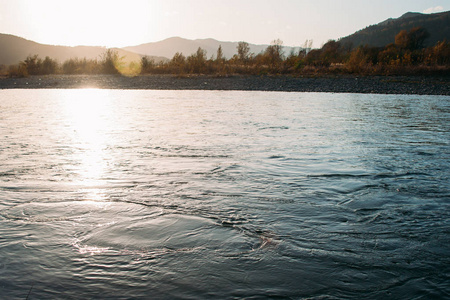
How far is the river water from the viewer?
1.92 metres

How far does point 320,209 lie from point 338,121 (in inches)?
220

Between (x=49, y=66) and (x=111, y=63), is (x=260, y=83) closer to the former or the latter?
(x=111, y=63)

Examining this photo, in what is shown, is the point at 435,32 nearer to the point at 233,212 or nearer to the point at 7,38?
the point at 233,212

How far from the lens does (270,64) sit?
81.4 ft

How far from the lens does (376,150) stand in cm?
518

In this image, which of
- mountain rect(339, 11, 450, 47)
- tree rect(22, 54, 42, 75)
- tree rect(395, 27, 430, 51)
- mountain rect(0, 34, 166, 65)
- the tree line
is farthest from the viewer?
mountain rect(0, 34, 166, 65)

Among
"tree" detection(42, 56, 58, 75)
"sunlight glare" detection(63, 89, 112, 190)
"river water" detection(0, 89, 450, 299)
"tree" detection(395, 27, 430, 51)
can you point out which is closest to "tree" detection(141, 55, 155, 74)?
"tree" detection(42, 56, 58, 75)

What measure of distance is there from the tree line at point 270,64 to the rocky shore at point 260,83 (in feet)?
5.43

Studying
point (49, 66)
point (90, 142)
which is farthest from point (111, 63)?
point (90, 142)

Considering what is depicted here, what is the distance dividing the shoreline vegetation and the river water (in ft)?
45.0

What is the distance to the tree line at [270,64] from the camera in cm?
2177

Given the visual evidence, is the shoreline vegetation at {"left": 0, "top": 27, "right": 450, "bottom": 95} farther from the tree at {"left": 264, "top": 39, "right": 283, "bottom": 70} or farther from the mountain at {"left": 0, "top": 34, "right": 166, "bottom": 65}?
the mountain at {"left": 0, "top": 34, "right": 166, "bottom": 65}

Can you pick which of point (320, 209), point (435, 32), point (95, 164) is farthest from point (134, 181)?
point (435, 32)

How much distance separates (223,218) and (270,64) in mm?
23004
